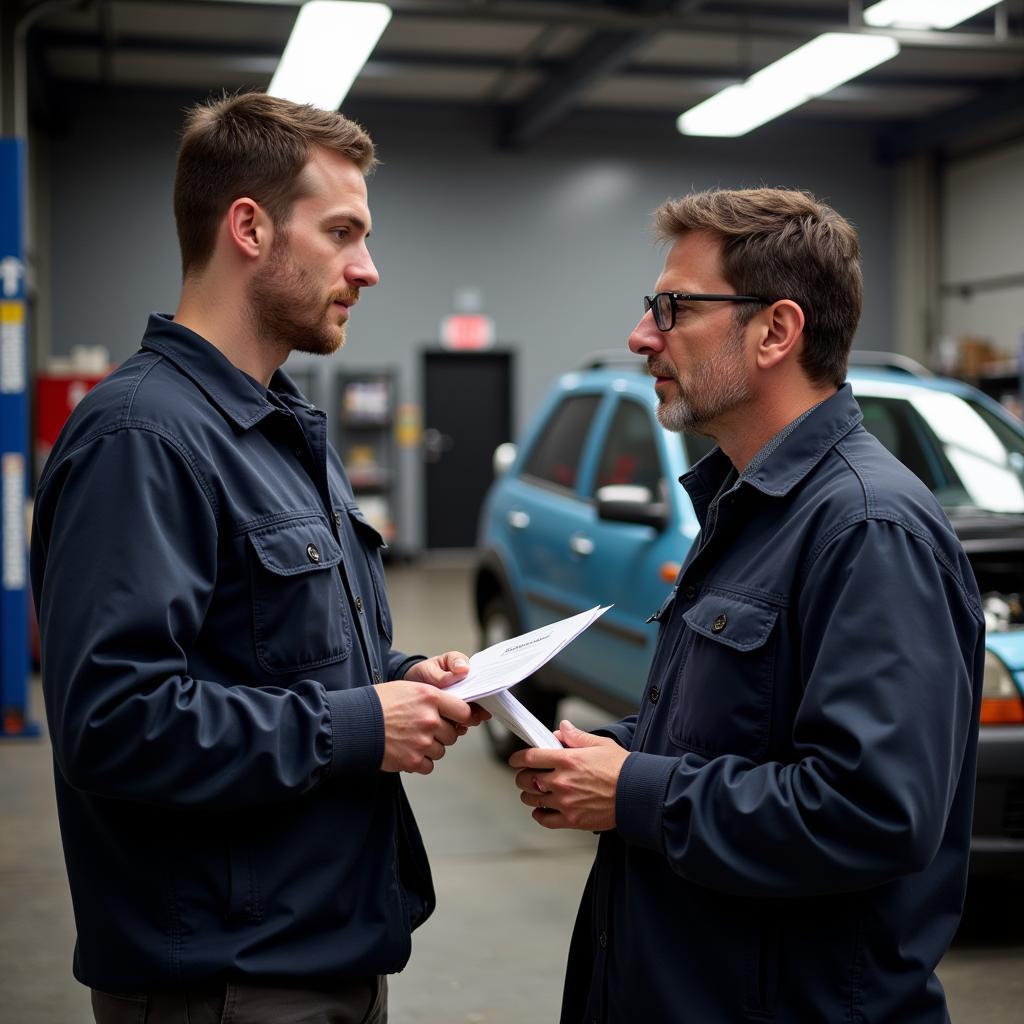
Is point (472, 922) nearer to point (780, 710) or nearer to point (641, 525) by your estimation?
point (641, 525)

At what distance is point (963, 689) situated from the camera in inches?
60.4

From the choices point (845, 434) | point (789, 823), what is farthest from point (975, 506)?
point (789, 823)

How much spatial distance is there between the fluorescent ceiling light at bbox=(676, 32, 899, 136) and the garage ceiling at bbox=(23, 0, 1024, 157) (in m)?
Result: 0.40

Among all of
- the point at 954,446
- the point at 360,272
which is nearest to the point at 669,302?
the point at 360,272

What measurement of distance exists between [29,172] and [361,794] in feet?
43.0

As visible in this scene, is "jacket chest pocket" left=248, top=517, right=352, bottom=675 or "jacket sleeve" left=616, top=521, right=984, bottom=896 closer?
"jacket sleeve" left=616, top=521, right=984, bottom=896

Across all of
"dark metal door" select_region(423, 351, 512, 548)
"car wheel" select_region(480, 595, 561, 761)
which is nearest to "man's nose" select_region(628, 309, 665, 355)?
"car wheel" select_region(480, 595, 561, 761)

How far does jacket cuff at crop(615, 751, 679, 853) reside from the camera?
5.20 ft

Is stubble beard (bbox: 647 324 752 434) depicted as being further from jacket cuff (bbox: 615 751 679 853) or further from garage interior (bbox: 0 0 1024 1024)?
garage interior (bbox: 0 0 1024 1024)

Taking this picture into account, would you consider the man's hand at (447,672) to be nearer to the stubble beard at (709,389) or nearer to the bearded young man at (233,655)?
the bearded young man at (233,655)

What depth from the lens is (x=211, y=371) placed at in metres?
1.75

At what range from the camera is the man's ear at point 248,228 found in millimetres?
1766

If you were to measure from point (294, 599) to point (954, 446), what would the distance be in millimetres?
3434

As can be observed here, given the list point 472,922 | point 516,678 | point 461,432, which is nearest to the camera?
point 516,678
